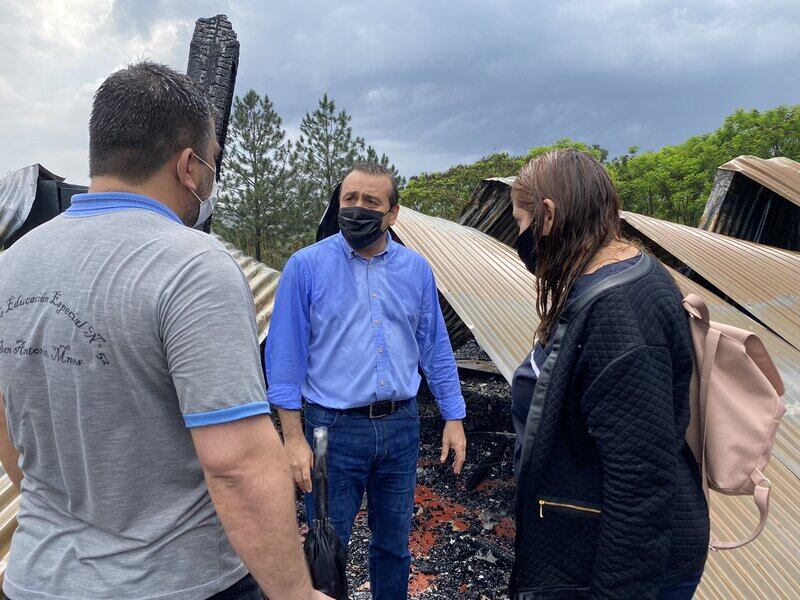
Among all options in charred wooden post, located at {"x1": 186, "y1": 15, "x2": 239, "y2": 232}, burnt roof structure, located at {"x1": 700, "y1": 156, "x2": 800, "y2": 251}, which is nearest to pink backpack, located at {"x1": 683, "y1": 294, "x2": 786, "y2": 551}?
charred wooden post, located at {"x1": 186, "y1": 15, "x2": 239, "y2": 232}

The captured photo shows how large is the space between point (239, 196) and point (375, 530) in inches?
862

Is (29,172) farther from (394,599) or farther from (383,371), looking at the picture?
(394,599)

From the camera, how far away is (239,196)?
896 inches

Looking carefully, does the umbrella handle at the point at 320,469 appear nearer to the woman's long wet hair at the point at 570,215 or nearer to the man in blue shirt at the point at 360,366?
the man in blue shirt at the point at 360,366

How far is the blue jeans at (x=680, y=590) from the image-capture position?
1313 mm

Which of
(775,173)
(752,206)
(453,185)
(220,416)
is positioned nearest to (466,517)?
(220,416)

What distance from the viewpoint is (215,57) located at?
14.4ft

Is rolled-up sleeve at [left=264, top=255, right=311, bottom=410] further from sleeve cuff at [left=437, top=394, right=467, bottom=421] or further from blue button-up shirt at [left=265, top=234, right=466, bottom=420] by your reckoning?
sleeve cuff at [left=437, top=394, right=467, bottom=421]

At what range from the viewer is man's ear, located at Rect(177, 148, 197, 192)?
1.17m

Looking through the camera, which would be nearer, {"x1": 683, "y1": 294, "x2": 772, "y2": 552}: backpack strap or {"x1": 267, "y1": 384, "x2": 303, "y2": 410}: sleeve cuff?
{"x1": 683, "y1": 294, "x2": 772, "y2": 552}: backpack strap

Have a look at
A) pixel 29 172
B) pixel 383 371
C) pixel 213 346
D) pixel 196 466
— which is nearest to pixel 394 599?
pixel 383 371

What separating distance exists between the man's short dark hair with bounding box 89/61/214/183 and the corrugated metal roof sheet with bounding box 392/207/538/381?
2.12 m

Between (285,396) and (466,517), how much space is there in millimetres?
2452

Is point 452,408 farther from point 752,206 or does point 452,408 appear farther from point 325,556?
point 752,206
